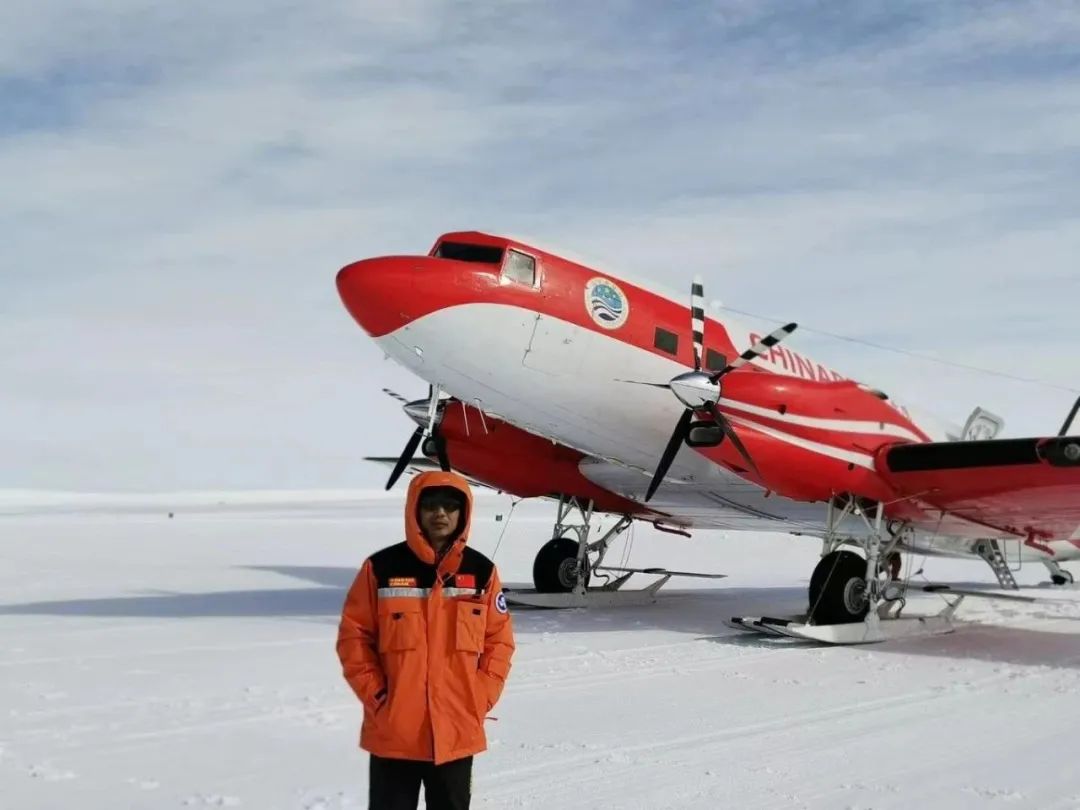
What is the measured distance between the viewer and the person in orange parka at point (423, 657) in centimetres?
395

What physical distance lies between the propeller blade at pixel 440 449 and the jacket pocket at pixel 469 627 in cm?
1082

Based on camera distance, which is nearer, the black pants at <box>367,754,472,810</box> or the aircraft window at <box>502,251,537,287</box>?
the black pants at <box>367,754,472,810</box>

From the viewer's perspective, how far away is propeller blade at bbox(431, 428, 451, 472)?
1515cm

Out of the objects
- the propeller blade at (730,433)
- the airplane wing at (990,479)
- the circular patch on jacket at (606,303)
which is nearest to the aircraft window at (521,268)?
the circular patch on jacket at (606,303)

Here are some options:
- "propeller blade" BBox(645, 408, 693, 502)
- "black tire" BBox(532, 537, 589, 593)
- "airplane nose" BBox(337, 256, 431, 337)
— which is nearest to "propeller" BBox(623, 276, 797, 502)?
"propeller blade" BBox(645, 408, 693, 502)

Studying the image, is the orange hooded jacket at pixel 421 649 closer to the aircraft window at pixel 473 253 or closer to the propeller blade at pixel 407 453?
the aircraft window at pixel 473 253

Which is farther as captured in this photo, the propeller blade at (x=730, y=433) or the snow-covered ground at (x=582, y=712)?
the propeller blade at (x=730, y=433)

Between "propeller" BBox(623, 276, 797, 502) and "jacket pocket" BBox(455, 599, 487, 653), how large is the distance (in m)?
8.40

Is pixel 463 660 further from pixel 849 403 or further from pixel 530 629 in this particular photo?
pixel 849 403

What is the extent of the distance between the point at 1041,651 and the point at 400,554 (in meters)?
10.9

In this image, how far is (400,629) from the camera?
3965mm

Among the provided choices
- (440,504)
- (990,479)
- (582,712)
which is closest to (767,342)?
(990,479)

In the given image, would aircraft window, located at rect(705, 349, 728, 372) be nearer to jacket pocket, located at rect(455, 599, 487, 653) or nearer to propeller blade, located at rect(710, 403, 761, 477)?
propeller blade, located at rect(710, 403, 761, 477)

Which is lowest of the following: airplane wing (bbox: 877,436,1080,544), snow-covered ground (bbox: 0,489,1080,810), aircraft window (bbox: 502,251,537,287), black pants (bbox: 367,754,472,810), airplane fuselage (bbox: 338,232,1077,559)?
snow-covered ground (bbox: 0,489,1080,810)
